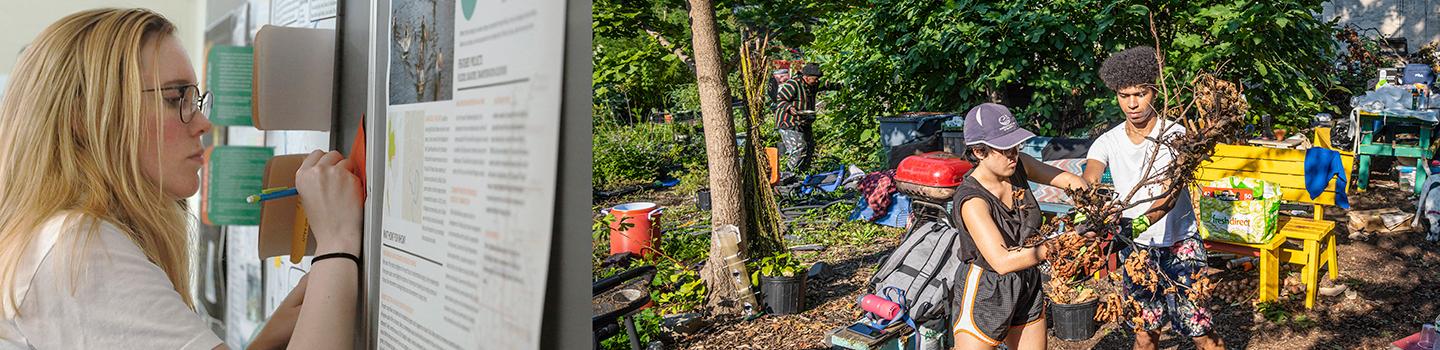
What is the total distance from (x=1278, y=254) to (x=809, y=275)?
272cm

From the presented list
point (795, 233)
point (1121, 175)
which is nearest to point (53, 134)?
point (1121, 175)

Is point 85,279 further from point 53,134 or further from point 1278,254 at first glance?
point 1278,254

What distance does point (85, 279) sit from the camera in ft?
3.41

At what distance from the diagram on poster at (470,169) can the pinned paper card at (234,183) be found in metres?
0.68

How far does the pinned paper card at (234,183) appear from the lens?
160 centimetres

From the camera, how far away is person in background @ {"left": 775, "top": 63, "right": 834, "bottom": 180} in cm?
999

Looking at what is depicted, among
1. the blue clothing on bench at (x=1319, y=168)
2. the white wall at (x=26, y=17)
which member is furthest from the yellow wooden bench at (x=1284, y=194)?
the white wall at (x=26, y=17)

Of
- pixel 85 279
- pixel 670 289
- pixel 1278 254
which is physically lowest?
pixel 670 289

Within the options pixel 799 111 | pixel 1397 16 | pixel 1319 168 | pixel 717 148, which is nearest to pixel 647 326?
pixel 717 148

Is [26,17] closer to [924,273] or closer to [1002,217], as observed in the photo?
[1002,217]

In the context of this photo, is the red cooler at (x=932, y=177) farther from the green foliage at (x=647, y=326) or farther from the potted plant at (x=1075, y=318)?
the green foliage at (x=647, y=326)

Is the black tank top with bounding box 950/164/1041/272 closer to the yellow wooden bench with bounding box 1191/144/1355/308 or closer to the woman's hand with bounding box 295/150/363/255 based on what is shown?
the woman's hand with bounding box 295/150/363/255

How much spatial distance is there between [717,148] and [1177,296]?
248 centimetres

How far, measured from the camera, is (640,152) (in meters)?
11.2
